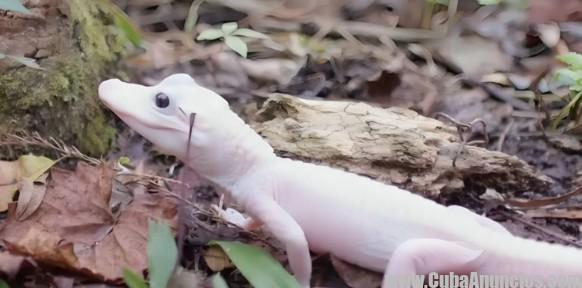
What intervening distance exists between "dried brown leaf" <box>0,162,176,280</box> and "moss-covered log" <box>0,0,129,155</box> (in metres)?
0.24

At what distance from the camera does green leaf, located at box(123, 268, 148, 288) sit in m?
1.01

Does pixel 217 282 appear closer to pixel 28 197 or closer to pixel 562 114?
pixel 28 197

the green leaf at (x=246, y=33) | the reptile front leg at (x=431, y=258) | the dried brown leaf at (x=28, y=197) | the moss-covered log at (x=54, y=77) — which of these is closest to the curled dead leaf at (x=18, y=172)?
the dried brown leaf at (x=28, y=197)

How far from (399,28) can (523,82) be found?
1.49ft

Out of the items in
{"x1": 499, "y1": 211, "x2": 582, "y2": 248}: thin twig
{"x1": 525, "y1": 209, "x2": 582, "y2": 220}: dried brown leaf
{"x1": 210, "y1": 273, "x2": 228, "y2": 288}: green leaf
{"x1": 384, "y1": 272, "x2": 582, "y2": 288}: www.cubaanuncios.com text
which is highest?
{"x1": 210, "y1": 273, "x2": 228, "y2": 288}: green leaf

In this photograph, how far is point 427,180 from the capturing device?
139 centimetres

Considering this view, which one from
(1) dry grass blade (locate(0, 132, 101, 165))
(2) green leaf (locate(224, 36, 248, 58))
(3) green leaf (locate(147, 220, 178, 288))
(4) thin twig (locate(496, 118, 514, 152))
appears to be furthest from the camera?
(2) green leaf (locate(224, 36, 248, 58))

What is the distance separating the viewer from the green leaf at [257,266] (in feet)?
3.45

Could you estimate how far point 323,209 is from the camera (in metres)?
1.17

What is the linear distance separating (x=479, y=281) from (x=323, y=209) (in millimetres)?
225

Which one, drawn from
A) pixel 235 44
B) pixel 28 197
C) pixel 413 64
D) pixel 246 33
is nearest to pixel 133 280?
pixel 28 197

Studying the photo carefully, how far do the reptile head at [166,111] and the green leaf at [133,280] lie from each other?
203 millimetres

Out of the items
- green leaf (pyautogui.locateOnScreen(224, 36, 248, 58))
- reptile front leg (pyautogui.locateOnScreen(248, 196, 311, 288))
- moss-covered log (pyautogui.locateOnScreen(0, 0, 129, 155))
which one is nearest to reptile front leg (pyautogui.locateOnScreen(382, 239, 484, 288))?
reptile front leg (pyautogui.locateOnScreen(248, 196, 311, 288))

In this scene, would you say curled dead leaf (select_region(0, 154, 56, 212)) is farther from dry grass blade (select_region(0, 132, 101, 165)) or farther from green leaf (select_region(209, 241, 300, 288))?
green leaf (select_region(209, 241, 300, 288))
